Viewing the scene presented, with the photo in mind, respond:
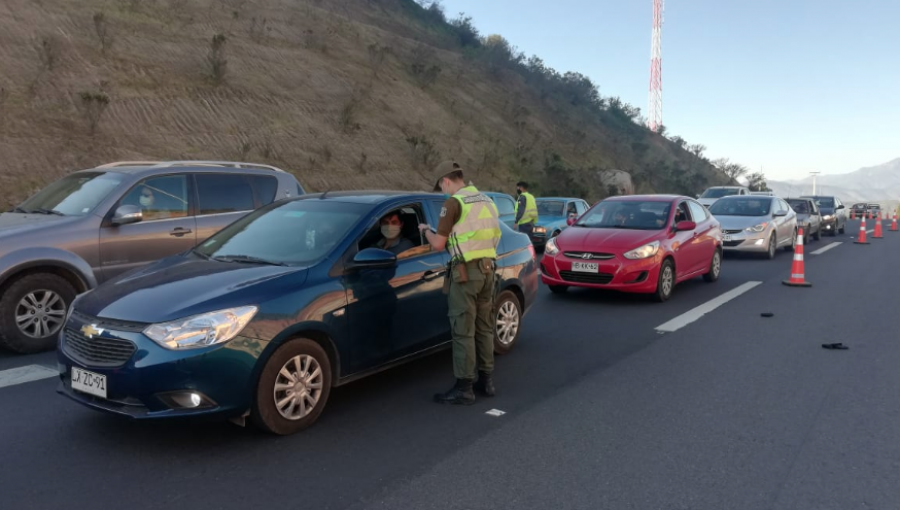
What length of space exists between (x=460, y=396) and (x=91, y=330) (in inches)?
104

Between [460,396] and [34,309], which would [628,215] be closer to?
[460,396]

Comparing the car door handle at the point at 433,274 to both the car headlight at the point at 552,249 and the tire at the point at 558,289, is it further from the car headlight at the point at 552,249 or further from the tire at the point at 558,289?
the tire at the point at 558,289

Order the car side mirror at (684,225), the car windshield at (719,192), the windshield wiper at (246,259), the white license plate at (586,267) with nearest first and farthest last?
the windshield wiper at (246,259), the white license plate at (586,267), the car side mirror at (684,225), the car windshield at (719,192)

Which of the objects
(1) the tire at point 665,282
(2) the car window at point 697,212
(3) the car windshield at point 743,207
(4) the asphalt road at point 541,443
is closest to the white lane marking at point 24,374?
(4) the asphalt road at point 541,443

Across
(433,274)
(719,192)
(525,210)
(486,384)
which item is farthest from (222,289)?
(719,192)

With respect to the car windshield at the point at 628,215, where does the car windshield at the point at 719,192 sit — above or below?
above

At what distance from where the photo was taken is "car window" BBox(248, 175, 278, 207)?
29.5 feet

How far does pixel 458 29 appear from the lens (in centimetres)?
5975

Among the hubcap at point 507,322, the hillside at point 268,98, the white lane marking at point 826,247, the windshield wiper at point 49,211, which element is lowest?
the white lane marking at point 826,247

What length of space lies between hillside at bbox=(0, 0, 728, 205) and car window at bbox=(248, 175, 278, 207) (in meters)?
13.0

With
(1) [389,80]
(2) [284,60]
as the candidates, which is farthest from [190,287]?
(1) [389,80]

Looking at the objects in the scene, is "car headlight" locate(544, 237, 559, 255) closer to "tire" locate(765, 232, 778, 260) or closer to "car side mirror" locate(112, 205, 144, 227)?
"car side mirror" locate(112, 205, 144, 227)

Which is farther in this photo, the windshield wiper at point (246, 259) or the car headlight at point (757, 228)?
the car headlight at point (757, 228)

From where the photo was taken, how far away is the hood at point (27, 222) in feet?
22.5
